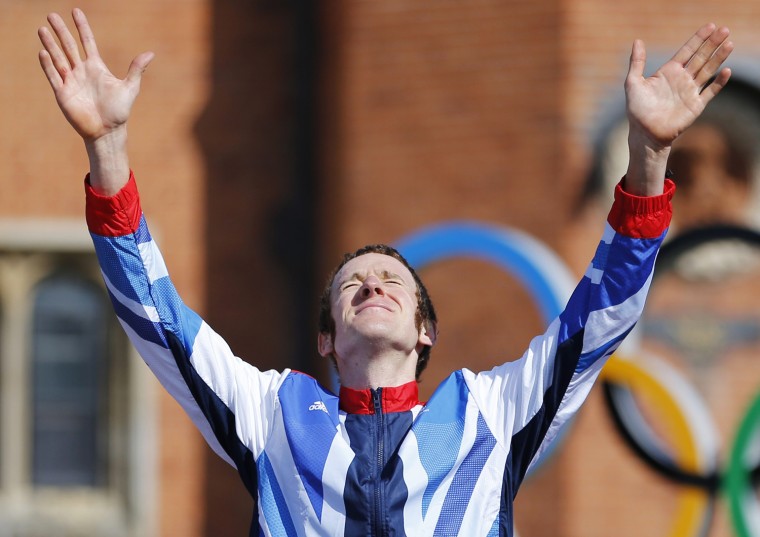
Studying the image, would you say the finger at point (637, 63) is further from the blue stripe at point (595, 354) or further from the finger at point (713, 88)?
the blue stripe at point (595, 354)

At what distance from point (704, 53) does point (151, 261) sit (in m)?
1.22

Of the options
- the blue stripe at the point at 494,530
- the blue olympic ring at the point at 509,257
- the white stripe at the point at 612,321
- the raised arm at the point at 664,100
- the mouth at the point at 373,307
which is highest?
the blue olympic ring at the point at 509,257

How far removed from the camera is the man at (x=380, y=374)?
2719mm

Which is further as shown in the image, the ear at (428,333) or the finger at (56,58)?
the ear at (428,333)

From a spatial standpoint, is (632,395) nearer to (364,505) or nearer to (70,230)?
(70,230)

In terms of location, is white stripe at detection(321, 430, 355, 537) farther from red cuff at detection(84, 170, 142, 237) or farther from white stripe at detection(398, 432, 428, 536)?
red cuff at detection(84, 170, 142, 237)

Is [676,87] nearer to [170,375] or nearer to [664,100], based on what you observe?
[664,100]

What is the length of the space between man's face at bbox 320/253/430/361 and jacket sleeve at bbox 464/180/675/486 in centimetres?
19

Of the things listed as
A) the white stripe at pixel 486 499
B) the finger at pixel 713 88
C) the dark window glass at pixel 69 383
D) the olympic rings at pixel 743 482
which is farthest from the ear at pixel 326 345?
the dark window glass at pixel 69 383

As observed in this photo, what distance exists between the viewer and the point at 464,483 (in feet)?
8.98

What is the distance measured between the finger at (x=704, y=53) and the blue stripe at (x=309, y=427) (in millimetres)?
1007

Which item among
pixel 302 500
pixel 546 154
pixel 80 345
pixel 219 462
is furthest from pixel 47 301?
pixel 302 500

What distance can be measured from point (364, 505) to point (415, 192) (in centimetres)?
491

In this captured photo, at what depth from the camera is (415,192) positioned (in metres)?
7.50
